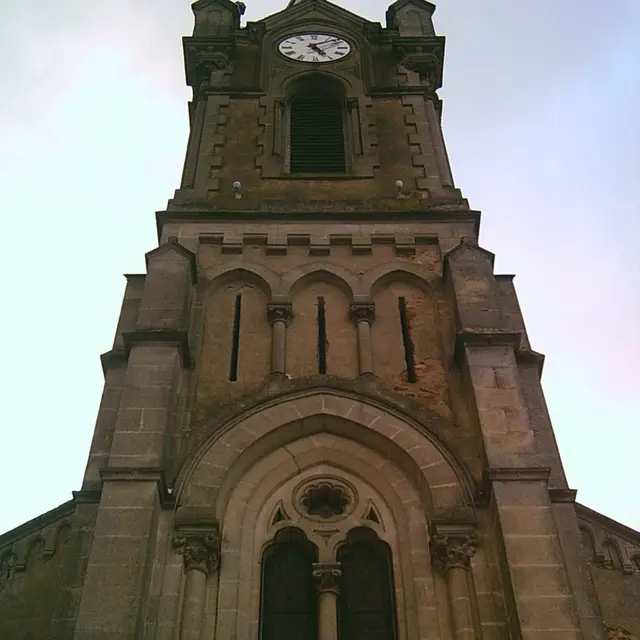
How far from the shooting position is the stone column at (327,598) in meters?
12.5

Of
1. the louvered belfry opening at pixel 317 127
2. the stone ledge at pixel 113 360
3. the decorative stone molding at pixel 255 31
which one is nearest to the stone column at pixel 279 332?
the stone ledge at pixel 113 360

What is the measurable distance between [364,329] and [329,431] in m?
2.36

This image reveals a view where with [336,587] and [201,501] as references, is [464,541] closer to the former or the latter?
[336,587]

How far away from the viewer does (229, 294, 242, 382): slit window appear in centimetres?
1628

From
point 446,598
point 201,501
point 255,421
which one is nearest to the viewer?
point 446,598

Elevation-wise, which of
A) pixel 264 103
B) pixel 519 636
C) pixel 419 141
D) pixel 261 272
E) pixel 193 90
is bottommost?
pixel 519 636

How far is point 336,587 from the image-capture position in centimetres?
1302

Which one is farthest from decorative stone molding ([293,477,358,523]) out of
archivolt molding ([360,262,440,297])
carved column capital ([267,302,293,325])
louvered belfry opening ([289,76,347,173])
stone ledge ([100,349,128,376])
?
louvered belfry opening ([289,76,347,173])

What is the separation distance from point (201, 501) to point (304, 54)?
1705 centimetres

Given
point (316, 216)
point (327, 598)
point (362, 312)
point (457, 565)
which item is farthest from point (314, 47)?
point (327, 598)

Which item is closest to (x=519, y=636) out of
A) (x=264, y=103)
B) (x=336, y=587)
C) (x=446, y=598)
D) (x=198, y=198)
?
(x=446, y=598)

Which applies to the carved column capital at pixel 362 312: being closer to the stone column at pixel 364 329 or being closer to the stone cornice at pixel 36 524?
the stone column at pixel 364 329

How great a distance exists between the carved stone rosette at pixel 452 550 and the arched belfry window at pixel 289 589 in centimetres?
157

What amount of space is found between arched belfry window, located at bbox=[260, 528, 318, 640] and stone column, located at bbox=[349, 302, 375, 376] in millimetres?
3242
